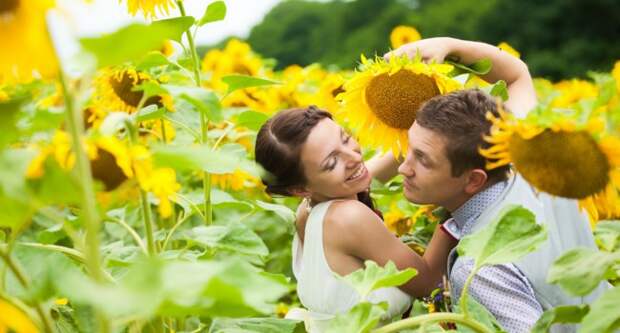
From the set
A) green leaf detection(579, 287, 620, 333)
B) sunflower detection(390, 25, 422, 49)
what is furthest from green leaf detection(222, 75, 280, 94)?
sunflower detection(390, 25, 422, 49)

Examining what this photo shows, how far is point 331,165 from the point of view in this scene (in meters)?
1.75

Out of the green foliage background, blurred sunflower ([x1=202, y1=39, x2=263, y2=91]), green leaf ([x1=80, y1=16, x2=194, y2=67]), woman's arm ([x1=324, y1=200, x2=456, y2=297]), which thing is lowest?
the green foliage background

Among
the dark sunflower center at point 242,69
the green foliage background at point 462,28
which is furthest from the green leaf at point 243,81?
the green foliage background at point 462,28

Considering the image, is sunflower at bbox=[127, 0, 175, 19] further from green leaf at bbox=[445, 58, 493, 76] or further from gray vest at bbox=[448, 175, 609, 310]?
gray vest at bbox=[448, 175, 609, 310]

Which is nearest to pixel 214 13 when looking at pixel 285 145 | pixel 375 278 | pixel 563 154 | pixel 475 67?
pixel 285 145

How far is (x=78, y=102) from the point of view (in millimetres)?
847

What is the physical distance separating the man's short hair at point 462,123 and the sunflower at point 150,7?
1.70 feet

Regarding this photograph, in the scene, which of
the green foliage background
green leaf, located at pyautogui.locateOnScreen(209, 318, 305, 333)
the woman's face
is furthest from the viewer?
the green foliage background

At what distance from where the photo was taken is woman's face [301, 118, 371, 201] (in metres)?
1.75

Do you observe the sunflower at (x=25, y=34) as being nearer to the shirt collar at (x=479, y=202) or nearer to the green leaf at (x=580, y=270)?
the green leaf at (x=580, y=270)

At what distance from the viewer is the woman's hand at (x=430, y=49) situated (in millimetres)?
1722

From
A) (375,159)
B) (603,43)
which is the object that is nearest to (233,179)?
(375,159)

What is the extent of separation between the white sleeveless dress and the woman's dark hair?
0.08m

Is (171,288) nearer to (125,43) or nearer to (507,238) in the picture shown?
(125,43)
